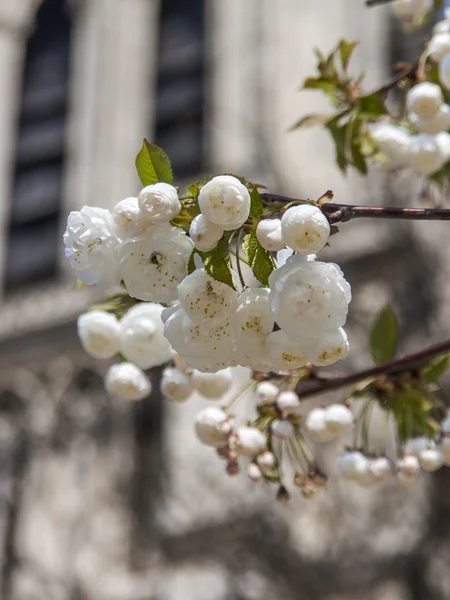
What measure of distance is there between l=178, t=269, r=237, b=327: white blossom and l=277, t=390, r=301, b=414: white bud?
17.5 inches

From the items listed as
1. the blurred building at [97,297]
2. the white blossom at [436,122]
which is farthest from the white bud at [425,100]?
the blurred building at [97,297]

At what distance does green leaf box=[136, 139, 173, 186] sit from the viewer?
1146mm

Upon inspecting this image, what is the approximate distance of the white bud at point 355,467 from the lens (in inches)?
62.9

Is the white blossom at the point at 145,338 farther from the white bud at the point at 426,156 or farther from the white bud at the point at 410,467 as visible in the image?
the white bud at the point at 426,156

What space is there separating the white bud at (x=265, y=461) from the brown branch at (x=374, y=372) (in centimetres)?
9

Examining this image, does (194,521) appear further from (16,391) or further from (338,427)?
(338,427)

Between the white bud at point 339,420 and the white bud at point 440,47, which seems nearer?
the white bud at point 339,420

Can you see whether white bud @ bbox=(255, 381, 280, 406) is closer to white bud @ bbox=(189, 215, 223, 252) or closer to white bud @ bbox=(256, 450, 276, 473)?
white bud @ bbox=(256, 450, 276, 473)

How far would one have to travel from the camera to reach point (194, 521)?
4.98 meters

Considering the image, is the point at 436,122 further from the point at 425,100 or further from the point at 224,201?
the point at 224,201

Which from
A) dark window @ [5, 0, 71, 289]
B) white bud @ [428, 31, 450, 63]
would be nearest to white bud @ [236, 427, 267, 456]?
white bud @ [428, 31, 450, 63]

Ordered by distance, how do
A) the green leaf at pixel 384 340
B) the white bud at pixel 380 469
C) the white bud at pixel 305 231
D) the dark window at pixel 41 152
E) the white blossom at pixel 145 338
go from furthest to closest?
the dark window at pixel 41 152, the green leaf at pixel 384 340, the white bud at pixel 380 469, the white blossom at pixel 145 338, the white bud at pixel 305 231

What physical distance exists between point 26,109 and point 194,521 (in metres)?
3.49

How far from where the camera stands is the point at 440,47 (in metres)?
1.70
